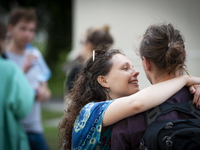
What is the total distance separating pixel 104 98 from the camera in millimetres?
1949

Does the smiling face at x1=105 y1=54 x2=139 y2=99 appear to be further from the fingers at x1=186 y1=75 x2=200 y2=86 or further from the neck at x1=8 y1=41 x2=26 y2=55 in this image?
the neck at x1=8 y1=41 x2=26 y2=55

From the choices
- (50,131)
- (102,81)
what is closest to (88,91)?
(102,81)

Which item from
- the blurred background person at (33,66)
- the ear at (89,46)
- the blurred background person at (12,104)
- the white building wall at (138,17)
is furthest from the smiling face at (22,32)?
the white building wall at (138,17)

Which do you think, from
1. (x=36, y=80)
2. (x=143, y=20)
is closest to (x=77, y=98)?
(x=36, y=80)

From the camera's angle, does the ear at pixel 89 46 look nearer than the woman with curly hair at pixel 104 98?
No

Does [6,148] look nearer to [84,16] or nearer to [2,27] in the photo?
[2,27]

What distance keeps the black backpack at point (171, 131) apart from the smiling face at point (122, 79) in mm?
392

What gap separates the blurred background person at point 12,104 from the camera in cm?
251

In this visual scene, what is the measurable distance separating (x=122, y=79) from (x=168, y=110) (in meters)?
0.49

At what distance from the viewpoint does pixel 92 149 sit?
5.55ft

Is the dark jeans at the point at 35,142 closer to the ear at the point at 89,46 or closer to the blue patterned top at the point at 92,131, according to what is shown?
the ear at the point at 89,46

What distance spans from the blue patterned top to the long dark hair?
1.31 ft

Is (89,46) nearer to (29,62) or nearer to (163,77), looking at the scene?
(29,62)

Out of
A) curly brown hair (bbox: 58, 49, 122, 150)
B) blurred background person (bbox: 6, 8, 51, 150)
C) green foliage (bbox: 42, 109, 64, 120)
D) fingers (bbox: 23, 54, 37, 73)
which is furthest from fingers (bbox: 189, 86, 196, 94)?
green foliage (bbox: 42, 109, 64, 120)
